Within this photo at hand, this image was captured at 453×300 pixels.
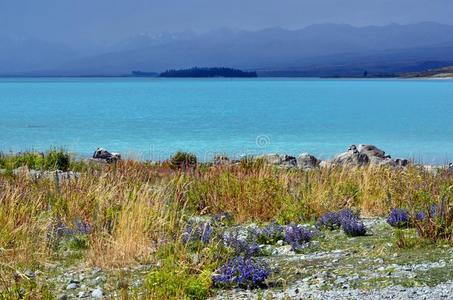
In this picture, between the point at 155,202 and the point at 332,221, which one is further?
the point at 332,221

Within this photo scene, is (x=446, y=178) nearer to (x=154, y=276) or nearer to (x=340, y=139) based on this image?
(x=154, y=276)

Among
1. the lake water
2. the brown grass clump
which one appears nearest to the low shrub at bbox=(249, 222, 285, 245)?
the brown grass clump

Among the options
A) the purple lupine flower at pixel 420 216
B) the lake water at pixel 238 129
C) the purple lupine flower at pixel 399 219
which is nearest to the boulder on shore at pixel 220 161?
the purple lupine flower at pixel 399 219

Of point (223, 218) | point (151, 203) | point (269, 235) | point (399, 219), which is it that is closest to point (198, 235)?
point (269, 235)

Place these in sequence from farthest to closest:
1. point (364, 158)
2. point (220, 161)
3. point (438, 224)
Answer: point (364, 158) < point (220, 161) < point (438, 224)

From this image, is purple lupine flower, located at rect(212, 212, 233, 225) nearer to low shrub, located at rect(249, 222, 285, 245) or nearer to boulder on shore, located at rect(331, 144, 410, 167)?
low shrub, located at rect(249, 222, 285, 245)

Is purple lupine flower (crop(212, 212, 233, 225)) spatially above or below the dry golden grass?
below

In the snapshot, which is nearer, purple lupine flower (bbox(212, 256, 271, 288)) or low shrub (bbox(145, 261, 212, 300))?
low shrub (bbox(145, 261, 212, 300))

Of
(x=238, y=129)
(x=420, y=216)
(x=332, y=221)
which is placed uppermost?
(x=420, y=216)

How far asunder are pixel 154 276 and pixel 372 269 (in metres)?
2.28

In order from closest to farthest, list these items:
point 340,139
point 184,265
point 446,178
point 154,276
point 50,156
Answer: point 154,276 < point 184,265 < point 446,178 < point 50,156 < point 340,139

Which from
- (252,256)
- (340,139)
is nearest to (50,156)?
(252,256)

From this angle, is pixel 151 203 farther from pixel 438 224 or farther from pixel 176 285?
pixel 176 285

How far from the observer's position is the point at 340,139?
50500 millimetres
